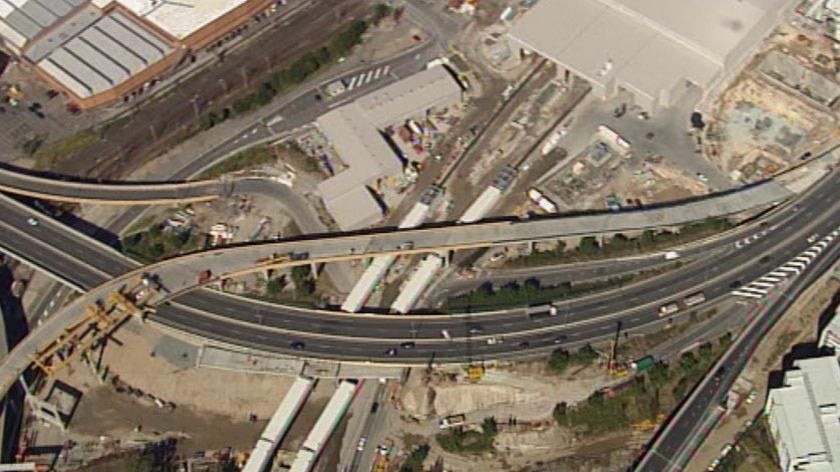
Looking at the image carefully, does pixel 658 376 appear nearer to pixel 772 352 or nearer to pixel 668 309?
pixel 668 309

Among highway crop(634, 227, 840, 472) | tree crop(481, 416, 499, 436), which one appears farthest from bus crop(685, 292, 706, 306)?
tree crop(481, 416, 499, 436)

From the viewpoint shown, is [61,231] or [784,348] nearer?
[784,348]

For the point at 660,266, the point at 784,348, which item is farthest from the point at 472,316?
the point at 784,348

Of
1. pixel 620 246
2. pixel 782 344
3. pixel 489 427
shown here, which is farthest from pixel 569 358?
pixel 782 344

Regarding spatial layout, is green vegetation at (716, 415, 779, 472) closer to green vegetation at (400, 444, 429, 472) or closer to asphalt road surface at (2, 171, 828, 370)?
asphalt road surface at (2, 171, 828, 370)

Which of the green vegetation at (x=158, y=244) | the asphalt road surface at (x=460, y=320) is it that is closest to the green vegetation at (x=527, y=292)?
the asphalt road surface at (x=460, y=320)

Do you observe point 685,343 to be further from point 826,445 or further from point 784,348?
point 826,445
